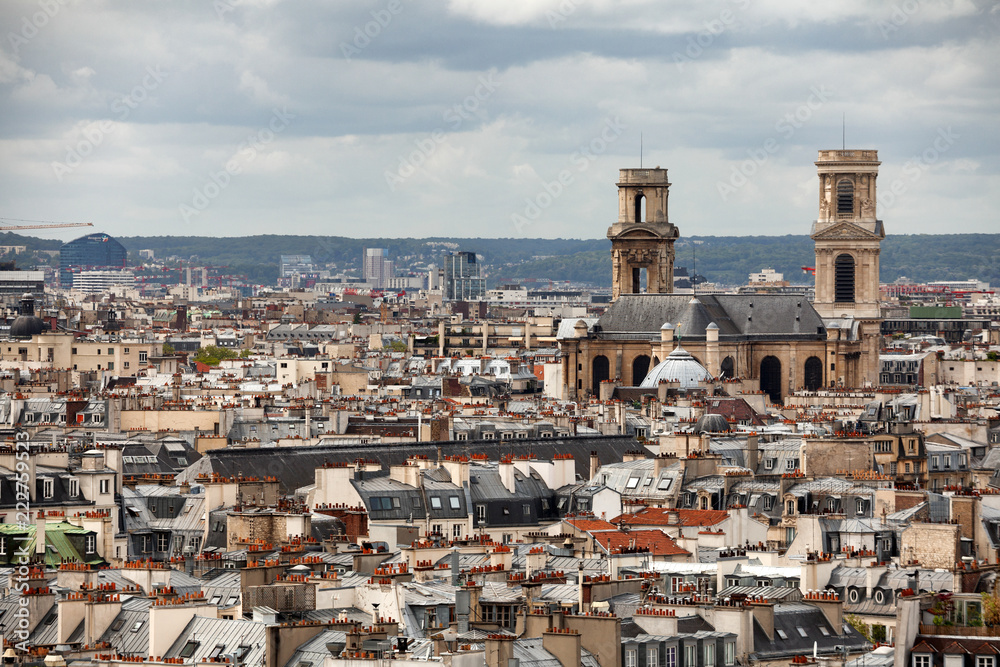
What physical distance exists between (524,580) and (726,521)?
14.8 m

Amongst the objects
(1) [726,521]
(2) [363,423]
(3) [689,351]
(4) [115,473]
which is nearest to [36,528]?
(4) [115,473]

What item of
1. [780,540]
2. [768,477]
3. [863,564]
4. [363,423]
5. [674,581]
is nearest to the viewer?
[674,581]

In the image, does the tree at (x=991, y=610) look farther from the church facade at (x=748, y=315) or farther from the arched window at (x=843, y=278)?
the arched window at (x=843, y=278)

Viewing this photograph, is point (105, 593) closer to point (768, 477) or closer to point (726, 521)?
point (726, 521)

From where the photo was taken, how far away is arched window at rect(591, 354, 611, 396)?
463 feet

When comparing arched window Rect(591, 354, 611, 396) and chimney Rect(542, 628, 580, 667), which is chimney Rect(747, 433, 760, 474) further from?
arched window Rect(591, 354, 611, 396)

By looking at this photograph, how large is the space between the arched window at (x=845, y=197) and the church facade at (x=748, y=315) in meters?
0.06

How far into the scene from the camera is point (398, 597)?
3616cm

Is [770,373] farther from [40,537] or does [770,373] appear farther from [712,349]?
[40,537]

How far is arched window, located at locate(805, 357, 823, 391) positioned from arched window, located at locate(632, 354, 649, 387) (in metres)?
8.66

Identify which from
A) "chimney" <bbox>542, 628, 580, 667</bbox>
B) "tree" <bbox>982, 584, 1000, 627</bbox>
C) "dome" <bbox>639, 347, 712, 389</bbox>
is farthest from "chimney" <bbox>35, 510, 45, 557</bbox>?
"dome" <bbox>639, 347, 712, 389</bbox>

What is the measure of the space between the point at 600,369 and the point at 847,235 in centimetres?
2368

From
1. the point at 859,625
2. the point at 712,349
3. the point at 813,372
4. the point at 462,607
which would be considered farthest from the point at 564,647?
the point at 813,372

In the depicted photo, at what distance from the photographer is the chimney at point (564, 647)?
31.7m
